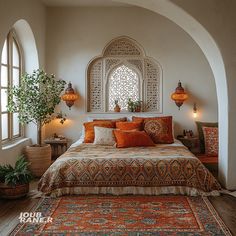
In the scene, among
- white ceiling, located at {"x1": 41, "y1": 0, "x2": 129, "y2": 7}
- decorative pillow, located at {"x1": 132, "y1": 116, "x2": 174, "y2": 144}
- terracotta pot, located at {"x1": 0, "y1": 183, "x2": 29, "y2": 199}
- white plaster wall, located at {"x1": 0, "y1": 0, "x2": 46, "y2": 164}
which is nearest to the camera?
terracotta pot, located at {"x1": 0, "y1": 183, "x2": 29, "y2": 199}

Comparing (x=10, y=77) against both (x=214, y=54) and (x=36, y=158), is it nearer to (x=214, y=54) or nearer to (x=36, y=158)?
(x=36, y=158)

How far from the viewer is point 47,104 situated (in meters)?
6.17

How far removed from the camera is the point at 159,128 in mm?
6594

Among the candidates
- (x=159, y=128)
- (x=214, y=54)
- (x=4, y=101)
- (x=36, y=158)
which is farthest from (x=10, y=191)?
(x=214, y=54)

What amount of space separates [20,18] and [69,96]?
1.97 meters

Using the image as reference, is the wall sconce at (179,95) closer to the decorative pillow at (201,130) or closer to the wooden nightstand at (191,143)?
the decorative pillow at (201,130)

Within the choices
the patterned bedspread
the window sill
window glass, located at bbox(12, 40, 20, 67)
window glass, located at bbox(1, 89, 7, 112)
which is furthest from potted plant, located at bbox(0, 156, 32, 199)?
window glass, located at bbox(12, 40, 20, 67)

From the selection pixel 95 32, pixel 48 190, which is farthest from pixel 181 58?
pixel 48 190

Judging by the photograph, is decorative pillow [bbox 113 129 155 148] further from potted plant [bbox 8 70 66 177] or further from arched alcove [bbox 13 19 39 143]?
arched alcove [bbox 13 19 39 143]

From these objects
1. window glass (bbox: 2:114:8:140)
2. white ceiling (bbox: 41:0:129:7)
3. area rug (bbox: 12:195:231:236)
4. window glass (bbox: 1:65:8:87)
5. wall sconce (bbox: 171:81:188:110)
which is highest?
white ceiling (bbox: 41:0:129:7)

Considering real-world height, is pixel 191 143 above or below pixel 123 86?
below

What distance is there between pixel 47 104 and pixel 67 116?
124 cm

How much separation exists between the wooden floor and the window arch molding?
3077 mm

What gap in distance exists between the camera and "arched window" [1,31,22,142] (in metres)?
5.85
